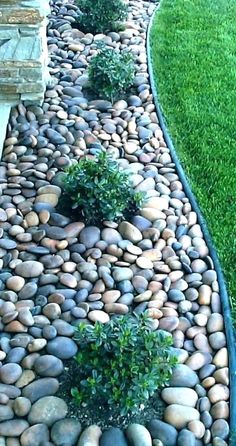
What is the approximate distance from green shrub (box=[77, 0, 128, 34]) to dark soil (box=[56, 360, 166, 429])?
299 cm

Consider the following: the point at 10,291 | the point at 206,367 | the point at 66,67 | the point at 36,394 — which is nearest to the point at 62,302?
the point at 10,291

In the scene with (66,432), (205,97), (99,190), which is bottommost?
(205,97)

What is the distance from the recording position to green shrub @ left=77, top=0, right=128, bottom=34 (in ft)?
14.1

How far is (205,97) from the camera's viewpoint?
3.68 meters

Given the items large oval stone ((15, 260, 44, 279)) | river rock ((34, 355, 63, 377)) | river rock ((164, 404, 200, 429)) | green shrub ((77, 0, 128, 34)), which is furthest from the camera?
green shrub ((77, 0, 128, 34))

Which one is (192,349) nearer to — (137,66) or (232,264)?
(232,264)

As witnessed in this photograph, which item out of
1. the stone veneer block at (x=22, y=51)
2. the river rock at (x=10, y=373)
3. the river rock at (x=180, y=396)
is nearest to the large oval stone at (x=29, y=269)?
the river rock at (x=10, y=373)

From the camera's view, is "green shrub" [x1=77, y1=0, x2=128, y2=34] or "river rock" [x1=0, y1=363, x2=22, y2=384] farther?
"green shrub" [x1=77, y1=0, x2=128, y2=34]

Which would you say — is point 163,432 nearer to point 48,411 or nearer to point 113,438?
point 113,438

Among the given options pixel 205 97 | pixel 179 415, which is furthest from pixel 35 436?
pixel 205 97

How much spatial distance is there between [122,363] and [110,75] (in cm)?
202

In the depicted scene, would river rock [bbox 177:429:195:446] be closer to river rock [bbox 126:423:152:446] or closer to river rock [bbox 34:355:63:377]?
river rock [bbox 126:423:152:446]

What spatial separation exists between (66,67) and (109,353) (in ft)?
7.78

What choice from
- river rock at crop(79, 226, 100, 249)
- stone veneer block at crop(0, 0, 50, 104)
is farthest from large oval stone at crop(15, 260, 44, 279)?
stone veneer block at crop(0, 0, 50, 104)
